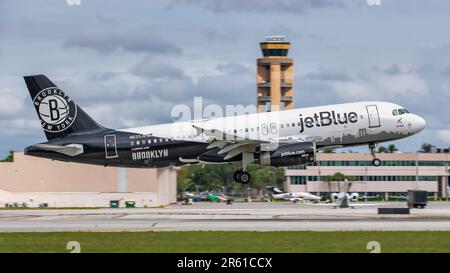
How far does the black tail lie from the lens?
70.9m

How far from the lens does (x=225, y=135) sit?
68125 millimetres

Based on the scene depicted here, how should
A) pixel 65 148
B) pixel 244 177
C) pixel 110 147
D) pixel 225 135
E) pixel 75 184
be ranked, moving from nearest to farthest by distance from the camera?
pixel 225 135, pixel 244 177, pixel 65 148, pixel 110 147, pixel 75 184

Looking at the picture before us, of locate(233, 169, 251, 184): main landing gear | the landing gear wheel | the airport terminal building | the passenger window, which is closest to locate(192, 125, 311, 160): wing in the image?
the passenger window

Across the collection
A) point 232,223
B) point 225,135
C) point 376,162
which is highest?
point 225,135

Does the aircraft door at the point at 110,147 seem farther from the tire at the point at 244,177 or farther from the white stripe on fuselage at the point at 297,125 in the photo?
the tire at the point at 244,177

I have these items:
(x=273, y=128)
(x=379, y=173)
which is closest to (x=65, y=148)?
Answer: (x=273, y=128)

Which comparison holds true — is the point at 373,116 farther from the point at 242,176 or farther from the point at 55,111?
the point at 55,111

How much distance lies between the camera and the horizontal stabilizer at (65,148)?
69.3 m

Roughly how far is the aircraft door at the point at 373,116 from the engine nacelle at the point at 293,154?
16.1ft

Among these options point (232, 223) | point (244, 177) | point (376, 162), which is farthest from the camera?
point (244, 177)

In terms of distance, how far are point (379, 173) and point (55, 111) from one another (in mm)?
126358

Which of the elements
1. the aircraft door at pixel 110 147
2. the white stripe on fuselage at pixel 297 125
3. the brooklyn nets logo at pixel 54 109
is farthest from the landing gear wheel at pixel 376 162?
the brooklyn nets logo at pixel 54 109

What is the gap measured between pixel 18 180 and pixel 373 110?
57874 millimetres
